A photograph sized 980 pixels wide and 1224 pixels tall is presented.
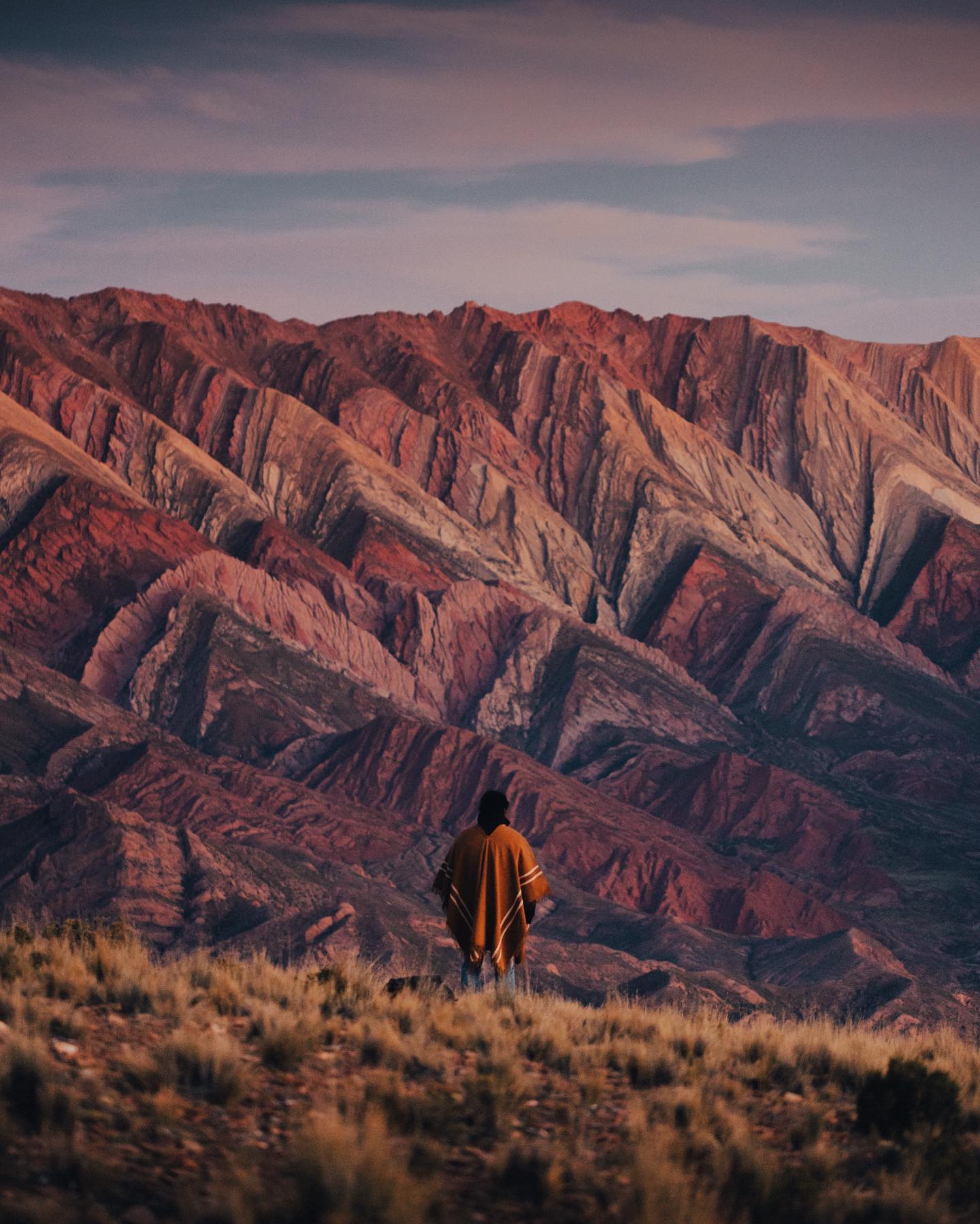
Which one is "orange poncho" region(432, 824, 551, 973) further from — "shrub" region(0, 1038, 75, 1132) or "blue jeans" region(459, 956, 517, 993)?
"shrub" region(0, 1038, 75, 1132)

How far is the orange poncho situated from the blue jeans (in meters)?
0.05

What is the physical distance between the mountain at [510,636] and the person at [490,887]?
38609 mm

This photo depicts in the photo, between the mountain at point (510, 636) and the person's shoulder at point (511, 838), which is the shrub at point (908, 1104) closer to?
the person's shoulder at point (511, 838)

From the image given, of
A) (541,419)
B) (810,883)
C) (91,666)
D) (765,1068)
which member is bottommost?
(810,883)

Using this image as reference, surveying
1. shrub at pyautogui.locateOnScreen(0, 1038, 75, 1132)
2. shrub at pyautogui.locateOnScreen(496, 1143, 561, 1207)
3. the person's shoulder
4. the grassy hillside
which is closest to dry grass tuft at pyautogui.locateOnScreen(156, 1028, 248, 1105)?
the grassy hillside

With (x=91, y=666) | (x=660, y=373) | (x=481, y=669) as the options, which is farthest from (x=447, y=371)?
(x=91, y=666)

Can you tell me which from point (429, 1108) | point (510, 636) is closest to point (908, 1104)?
point (429, 1108)

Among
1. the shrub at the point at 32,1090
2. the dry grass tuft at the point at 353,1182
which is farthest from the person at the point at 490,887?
the dry grass tuft at the point at 353,1182

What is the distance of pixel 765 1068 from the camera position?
37.3ft

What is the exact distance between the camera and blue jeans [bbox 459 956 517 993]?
13.9 meters

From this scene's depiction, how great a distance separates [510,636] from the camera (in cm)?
11575

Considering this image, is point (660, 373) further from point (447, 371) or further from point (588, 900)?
point (588, 900)

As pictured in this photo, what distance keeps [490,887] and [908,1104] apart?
443 cm

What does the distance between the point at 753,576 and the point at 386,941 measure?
3191 inches
